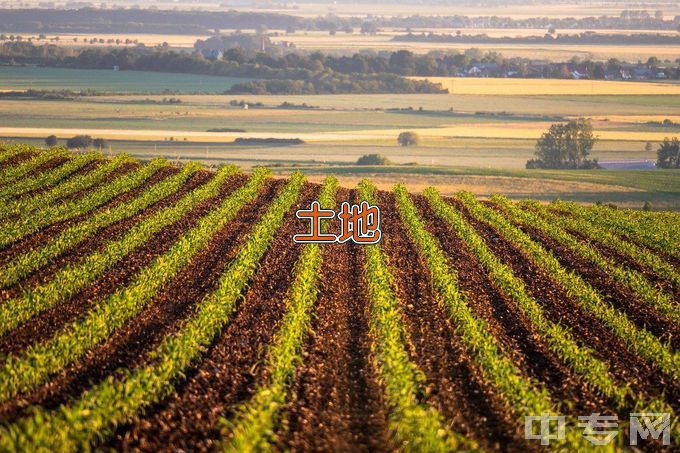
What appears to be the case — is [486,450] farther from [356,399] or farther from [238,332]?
[238,332]

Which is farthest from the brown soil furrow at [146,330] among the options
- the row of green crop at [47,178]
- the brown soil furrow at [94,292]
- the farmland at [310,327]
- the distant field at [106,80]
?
the distant field at [106,80]

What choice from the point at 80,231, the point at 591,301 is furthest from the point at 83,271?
the point at 591,301

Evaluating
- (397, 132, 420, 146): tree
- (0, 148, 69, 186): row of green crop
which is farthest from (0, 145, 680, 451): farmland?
(397, 132, 420, 146): tree

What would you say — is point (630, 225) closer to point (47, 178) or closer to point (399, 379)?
point (47, 178)

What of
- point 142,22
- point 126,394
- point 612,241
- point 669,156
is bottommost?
point 669,156

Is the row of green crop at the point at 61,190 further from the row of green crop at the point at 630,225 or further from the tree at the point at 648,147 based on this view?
the tree at the point at 648,147

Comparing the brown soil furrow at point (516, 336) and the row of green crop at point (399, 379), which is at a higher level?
the row of green crop at point (399, 379)

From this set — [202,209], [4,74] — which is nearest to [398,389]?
[202,209]

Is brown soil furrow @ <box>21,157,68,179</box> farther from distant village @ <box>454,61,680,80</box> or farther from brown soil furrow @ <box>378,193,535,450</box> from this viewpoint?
distant village @ <box>454,61,680,80</box>
